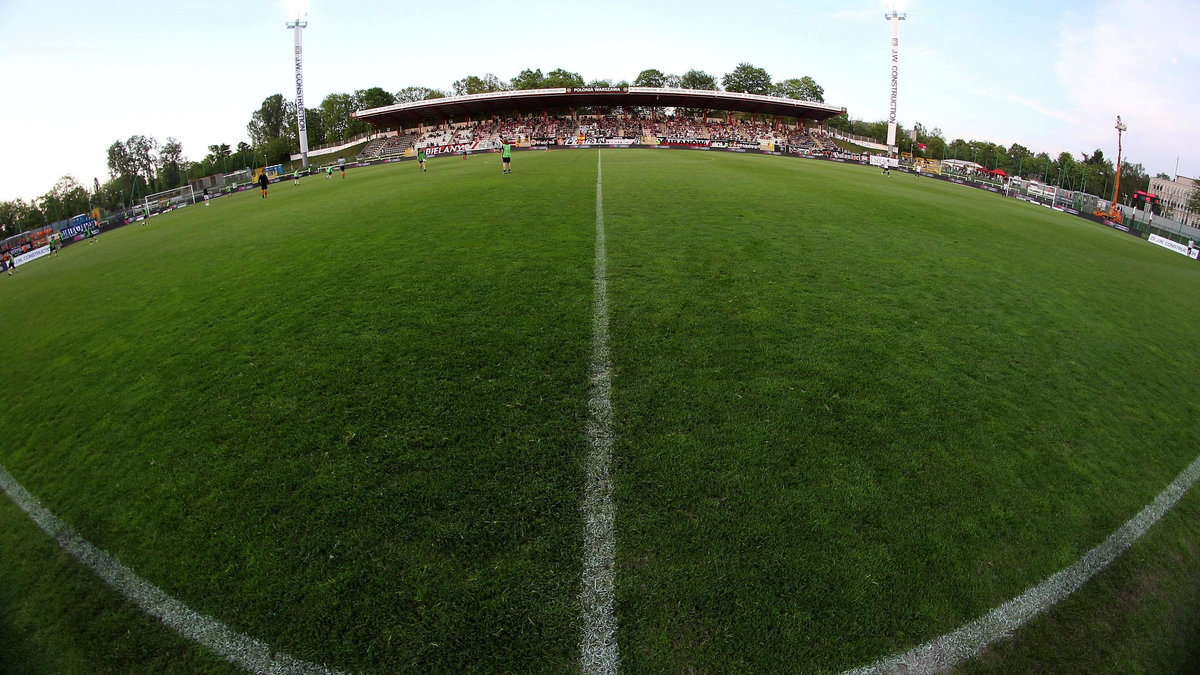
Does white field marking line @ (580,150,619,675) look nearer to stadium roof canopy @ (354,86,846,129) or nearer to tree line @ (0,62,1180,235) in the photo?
stadium roof canopy @ (354,86,846,129)

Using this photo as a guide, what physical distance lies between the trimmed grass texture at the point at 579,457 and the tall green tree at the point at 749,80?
108m

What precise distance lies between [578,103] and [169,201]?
41.9m

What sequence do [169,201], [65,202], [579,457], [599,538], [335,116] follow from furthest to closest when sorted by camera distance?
[335,116], [65,202], [169,201], [579,457], [599,538]

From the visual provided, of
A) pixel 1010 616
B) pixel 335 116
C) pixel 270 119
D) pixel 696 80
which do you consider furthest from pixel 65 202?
pixel 696 80

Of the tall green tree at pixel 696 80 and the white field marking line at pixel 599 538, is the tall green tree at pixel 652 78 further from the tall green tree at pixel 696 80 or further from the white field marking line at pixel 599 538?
the white field marking line at pixel 599 538

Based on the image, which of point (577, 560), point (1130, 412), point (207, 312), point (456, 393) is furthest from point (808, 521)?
point (207, 312)

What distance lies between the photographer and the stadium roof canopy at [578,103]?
184 ft

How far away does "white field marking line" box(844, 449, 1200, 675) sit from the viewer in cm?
304

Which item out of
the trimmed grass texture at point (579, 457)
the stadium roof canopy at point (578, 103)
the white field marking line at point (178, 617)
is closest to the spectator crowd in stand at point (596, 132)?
the stadium roof canopy at point (578, 103)

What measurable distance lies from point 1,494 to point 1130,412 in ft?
40.5

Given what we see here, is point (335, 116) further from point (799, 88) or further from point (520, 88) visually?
point (799, 88)

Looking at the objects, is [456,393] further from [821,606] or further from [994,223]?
[994,223]

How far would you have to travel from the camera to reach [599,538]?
144 inches

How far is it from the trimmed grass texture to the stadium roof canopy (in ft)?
173
